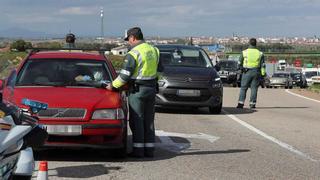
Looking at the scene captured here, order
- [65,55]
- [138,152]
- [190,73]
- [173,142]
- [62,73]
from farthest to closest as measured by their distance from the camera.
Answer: [190,73]
[173,142]
[65,55]
[62,73]
[138,152]

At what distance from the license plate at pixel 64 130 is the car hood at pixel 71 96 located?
0.90 feet

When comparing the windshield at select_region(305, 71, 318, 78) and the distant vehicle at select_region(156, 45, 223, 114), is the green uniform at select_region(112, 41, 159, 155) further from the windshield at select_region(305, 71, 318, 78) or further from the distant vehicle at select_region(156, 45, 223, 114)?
the windshield at select_region(305, 71, 318, 78)

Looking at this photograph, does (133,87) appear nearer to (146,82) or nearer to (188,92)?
(146,82)

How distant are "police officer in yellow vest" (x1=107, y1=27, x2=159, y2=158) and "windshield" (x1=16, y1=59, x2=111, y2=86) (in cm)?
65

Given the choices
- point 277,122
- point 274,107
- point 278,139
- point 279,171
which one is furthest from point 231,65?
point 279,171

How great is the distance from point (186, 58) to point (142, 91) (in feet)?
25.5

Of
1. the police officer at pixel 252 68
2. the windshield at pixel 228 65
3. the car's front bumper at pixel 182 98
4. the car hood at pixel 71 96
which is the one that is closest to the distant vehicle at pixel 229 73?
the windshield at pixel 228 65

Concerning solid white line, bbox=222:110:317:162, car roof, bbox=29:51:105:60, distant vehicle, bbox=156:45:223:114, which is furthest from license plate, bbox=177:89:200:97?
car roof, bbox=29:51:105:60

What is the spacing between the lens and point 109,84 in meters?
9.27

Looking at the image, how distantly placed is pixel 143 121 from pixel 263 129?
4.36m

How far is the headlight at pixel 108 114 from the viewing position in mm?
8578

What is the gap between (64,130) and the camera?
27.5 feet

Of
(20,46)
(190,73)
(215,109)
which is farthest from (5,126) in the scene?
(215,109)

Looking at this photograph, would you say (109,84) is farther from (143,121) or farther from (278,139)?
(278,139)
